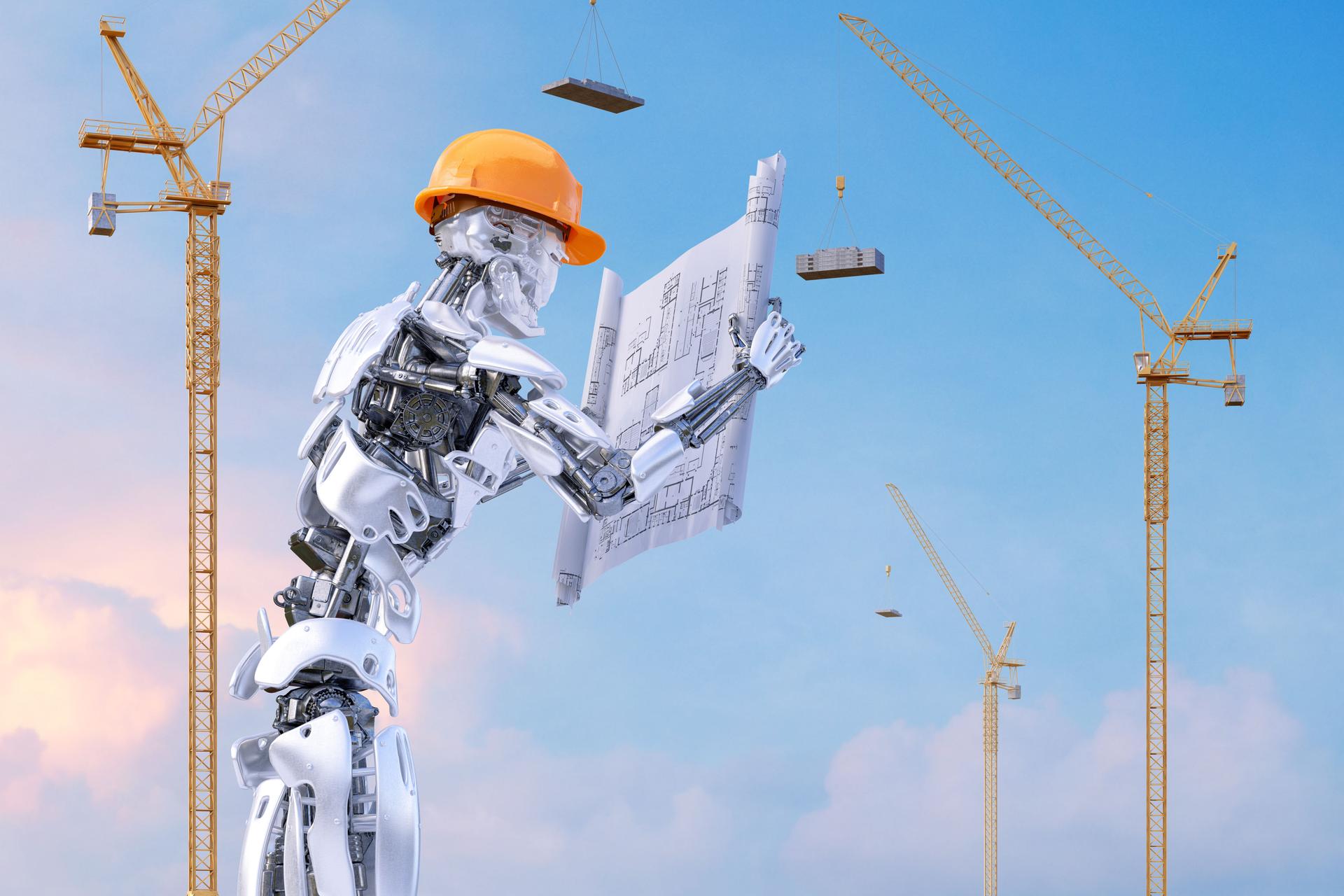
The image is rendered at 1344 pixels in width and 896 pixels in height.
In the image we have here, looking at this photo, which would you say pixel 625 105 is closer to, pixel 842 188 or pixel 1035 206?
pixel 842 188

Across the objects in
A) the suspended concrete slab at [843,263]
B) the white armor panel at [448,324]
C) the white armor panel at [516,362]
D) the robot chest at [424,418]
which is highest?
the suspended concrete slab at [843,263]

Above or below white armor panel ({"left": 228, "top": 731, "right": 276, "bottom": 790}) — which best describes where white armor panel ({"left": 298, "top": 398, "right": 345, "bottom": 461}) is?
above

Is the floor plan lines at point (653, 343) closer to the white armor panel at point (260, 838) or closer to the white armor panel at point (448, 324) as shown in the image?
the white armor panel at point (448, 324)

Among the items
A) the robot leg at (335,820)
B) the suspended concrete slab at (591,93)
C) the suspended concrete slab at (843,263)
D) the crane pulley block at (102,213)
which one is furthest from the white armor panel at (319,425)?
the crane pulley block at (102,213)

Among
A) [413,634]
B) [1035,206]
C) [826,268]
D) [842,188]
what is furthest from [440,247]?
[1035,206]

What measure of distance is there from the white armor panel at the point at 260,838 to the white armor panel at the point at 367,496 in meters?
1.69

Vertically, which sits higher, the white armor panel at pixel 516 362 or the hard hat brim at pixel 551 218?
the hard hat brim at pixel 551 218

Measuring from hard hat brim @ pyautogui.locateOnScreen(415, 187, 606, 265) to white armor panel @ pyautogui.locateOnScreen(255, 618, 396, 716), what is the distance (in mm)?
2803

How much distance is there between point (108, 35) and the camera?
34.8 m

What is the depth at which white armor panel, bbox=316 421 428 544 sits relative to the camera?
11.6m


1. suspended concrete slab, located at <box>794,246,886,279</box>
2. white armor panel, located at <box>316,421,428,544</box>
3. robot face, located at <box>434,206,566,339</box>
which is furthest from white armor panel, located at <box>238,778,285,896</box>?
suspended concrete slab, located at <box>794,246,886,279</box>

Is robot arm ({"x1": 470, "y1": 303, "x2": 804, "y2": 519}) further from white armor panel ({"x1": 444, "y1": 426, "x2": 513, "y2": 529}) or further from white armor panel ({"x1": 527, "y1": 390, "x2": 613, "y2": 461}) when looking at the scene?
white armor panel ({"x1": 444, "y1": 426, "x2": 513, "y2": 529})

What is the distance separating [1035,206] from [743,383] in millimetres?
43128

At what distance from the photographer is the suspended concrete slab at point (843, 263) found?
85.6ft
